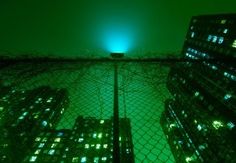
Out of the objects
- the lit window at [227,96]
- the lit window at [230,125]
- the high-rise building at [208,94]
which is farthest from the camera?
the lit window at [227,96]

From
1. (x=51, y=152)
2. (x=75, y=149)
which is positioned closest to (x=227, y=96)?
(x=75, y=149)

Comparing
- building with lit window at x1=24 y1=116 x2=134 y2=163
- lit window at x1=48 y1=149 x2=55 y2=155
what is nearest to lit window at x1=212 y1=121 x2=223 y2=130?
building with lit window at x1=24 y1=116 x2=134 y2=163

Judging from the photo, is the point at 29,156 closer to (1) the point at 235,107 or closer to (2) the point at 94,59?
(1) the point at 235,107

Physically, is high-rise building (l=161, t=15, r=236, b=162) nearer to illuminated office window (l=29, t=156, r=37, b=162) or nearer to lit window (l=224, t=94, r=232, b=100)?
lit window (l=224, t=94, r=232, b=100)

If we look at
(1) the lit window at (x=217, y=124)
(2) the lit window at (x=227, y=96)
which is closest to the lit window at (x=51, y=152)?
(1) the lit window at (x=217, y=124)

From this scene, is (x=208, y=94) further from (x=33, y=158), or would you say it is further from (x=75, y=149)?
(x=33, y=158)

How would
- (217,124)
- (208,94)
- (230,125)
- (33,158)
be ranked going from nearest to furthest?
1. (230,125)
2. (217,124)
3. (33,158)
4. (208,94)

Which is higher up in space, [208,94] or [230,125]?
[208,94]

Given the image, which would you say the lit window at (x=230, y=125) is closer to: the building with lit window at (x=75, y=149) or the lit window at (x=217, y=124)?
the lit window at (x=217, y=124)

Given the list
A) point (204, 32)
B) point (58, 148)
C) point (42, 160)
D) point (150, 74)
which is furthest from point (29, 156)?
point (204, 32)

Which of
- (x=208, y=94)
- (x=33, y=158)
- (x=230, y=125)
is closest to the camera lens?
(x=230, y=125)

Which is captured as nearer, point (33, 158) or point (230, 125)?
point (230, 125)
